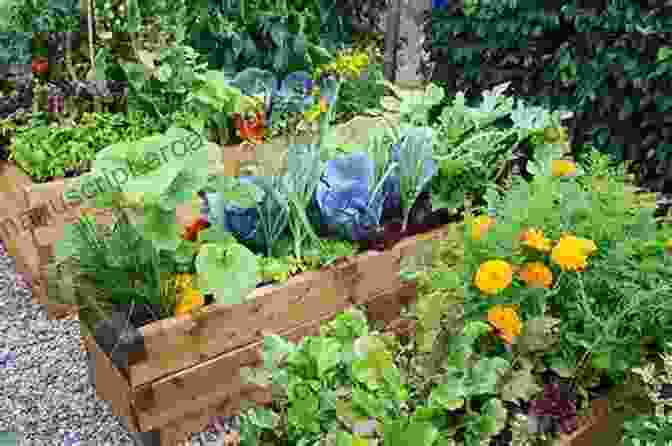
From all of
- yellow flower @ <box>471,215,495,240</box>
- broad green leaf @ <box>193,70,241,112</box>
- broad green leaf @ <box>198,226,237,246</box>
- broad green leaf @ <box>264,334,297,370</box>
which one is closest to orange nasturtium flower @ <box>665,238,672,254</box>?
yellow flower @ <box>471,215,495,240</box>

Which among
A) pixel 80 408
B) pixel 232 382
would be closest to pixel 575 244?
pixel 232 382

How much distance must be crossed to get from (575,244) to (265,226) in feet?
3.25

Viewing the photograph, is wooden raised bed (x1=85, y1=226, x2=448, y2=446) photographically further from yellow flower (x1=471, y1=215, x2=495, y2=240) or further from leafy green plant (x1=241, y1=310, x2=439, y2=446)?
yellow flower (x1=471, y1=215, x2=495, y2=240)

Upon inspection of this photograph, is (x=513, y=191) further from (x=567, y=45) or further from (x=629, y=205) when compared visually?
(x=567, y=45)

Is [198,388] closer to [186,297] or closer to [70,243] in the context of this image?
[186,297]

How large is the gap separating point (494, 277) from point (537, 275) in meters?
0.13

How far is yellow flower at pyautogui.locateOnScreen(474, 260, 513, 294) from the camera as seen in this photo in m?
1.34

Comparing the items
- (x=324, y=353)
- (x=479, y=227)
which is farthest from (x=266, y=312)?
(x=479, y=227)

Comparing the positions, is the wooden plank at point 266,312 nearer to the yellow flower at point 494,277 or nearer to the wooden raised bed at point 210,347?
the wooden raised bed at point 210,347

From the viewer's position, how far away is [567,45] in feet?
9.80

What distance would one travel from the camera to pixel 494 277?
1344 mm

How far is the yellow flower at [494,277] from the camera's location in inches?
52.7

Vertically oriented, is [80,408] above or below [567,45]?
below

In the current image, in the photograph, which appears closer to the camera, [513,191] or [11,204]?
[513,191]
